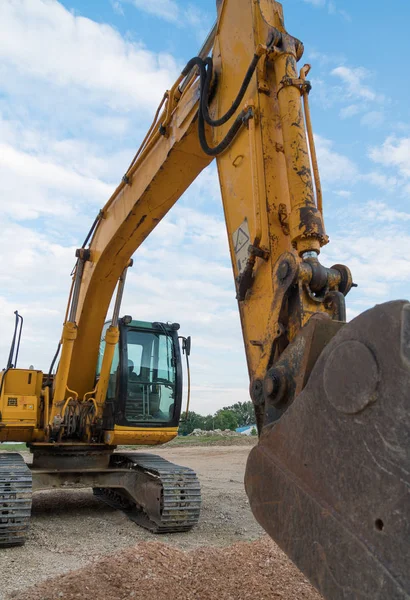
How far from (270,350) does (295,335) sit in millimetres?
182

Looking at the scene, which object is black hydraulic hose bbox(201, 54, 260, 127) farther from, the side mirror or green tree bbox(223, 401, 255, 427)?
green tree bbox(223, 401, 255, 427)

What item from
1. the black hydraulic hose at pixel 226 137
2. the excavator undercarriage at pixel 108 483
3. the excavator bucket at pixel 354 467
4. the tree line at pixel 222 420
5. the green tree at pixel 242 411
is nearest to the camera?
the excavator bucket at pixel 354 467

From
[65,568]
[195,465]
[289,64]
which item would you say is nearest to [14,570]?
[65,568]

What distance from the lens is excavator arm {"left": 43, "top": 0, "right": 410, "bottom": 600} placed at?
1.70 m

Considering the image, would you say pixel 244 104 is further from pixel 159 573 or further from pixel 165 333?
pixel 165 333

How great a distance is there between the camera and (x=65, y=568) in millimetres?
5078

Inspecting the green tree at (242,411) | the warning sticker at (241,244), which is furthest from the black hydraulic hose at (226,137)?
the green tree at (242,411)

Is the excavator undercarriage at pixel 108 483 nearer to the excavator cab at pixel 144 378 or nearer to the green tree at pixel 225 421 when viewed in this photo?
the excavator cab at pixel 144 378

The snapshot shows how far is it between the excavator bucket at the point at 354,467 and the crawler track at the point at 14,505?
4.85 meters

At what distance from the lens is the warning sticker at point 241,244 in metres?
3.25

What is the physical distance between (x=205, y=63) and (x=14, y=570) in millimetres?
4700

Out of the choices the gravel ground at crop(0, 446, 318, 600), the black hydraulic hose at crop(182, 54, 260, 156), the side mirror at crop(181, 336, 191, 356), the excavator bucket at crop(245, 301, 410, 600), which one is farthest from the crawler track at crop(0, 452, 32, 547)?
the excavator bucket at crop(245, 301, 410, 600)

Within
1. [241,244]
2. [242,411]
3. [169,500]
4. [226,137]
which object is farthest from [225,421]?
[241,244]

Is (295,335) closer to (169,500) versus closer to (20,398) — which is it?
(169,500)
